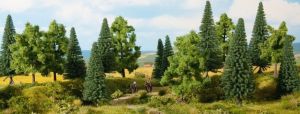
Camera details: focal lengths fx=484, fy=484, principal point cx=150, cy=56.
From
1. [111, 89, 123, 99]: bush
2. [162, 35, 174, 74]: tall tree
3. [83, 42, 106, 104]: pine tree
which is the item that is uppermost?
[162, 35, 174, 74]: tall tree

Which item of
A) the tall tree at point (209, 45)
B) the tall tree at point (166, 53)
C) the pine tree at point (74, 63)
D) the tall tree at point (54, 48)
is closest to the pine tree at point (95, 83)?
the tall tree at point (54, 48)

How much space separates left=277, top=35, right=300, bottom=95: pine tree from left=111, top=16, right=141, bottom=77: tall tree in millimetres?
25257

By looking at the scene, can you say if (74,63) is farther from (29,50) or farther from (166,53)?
(166,53)

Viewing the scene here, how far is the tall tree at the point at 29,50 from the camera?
74.8 m

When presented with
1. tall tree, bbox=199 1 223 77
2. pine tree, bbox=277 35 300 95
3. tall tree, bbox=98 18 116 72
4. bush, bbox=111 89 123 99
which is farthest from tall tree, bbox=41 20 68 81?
pine tree, bbox=277 35 300 95

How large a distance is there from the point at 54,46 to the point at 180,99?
22.2m

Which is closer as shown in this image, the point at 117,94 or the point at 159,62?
the point at 117,94

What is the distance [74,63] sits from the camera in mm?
80938

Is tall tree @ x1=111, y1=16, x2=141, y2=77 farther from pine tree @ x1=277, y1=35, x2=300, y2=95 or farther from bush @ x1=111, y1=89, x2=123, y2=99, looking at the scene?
pine tree @ x1=277, y1=35, x2=300, y2=95

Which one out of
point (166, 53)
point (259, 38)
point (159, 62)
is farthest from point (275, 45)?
point (159, 62)

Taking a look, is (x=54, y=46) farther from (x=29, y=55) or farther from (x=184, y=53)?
(x=184, y=53)

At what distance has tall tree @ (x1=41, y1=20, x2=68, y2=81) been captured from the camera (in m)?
75.6

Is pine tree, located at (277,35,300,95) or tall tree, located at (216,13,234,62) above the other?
tall tree, located at (216,13,234,62)

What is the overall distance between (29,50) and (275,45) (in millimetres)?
41257
